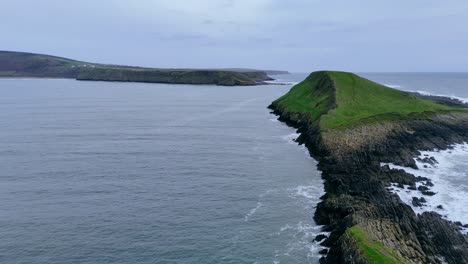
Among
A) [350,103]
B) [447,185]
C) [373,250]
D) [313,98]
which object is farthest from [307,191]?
[313,98]

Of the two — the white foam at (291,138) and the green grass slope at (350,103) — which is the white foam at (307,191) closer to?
the green grass slope at (350,103)

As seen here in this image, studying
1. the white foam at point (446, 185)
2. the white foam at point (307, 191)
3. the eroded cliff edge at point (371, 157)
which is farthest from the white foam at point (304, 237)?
the white foam at point (446, 185)

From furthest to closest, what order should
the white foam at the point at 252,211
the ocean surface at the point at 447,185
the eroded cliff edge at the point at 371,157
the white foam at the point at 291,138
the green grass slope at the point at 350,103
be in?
the green grass slope at the point at 350,103
the white foam at the point at 291,138
the ocean surface at the point at 447,185
the white foam at the point at 252,211
the eroded cliff edge at the point at 371,157

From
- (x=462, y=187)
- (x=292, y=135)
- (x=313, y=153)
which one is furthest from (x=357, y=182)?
(x=292, y=135)

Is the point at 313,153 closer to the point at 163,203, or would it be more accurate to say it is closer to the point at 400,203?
the point at 400,203

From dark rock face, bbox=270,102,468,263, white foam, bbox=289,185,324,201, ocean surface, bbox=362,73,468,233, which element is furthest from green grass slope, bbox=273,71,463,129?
white foam, bbox=289,185,324,201

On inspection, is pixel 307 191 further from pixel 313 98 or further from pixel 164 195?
pixel 313 98
